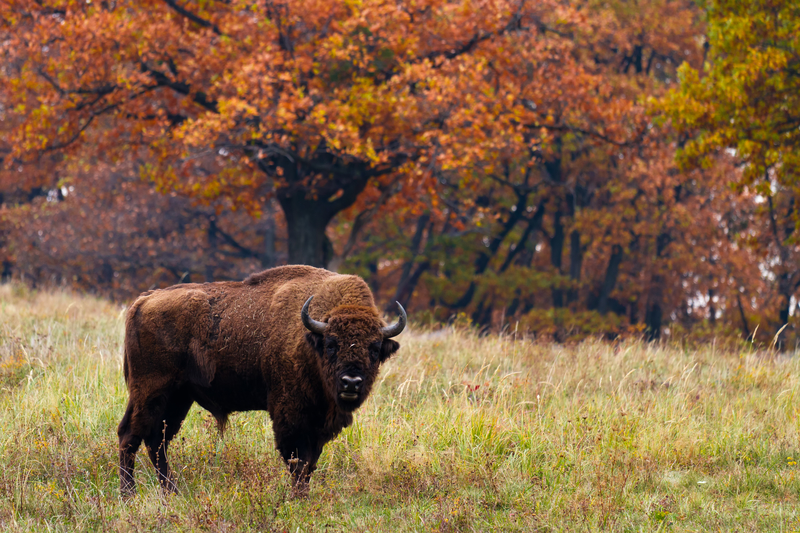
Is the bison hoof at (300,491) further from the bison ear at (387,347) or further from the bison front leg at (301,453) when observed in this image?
the bison ear at (387,347)

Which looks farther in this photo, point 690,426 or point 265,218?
point 265,218

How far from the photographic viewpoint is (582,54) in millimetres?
22969

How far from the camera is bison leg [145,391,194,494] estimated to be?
6242 millimetres

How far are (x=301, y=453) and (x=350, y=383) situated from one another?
0.92 m

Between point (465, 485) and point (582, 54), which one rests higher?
point (582, 54)

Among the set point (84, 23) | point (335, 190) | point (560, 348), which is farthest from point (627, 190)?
point (84, 23)

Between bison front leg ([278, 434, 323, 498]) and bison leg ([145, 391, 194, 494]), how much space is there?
0.94 meters

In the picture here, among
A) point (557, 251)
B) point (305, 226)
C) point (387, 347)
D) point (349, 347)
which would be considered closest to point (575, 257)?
point (557, 251)

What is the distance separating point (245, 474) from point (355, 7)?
11.7 m

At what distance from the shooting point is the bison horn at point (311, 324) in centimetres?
572

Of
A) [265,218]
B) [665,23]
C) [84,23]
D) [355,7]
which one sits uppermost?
[665,23]

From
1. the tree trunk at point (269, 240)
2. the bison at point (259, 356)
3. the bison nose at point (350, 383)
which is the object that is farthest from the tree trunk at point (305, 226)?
the bison nose at point (350, 383)

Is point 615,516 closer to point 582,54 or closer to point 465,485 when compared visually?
point 465,485

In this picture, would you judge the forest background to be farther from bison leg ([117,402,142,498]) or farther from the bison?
bison leg ([117,402,142,498])
